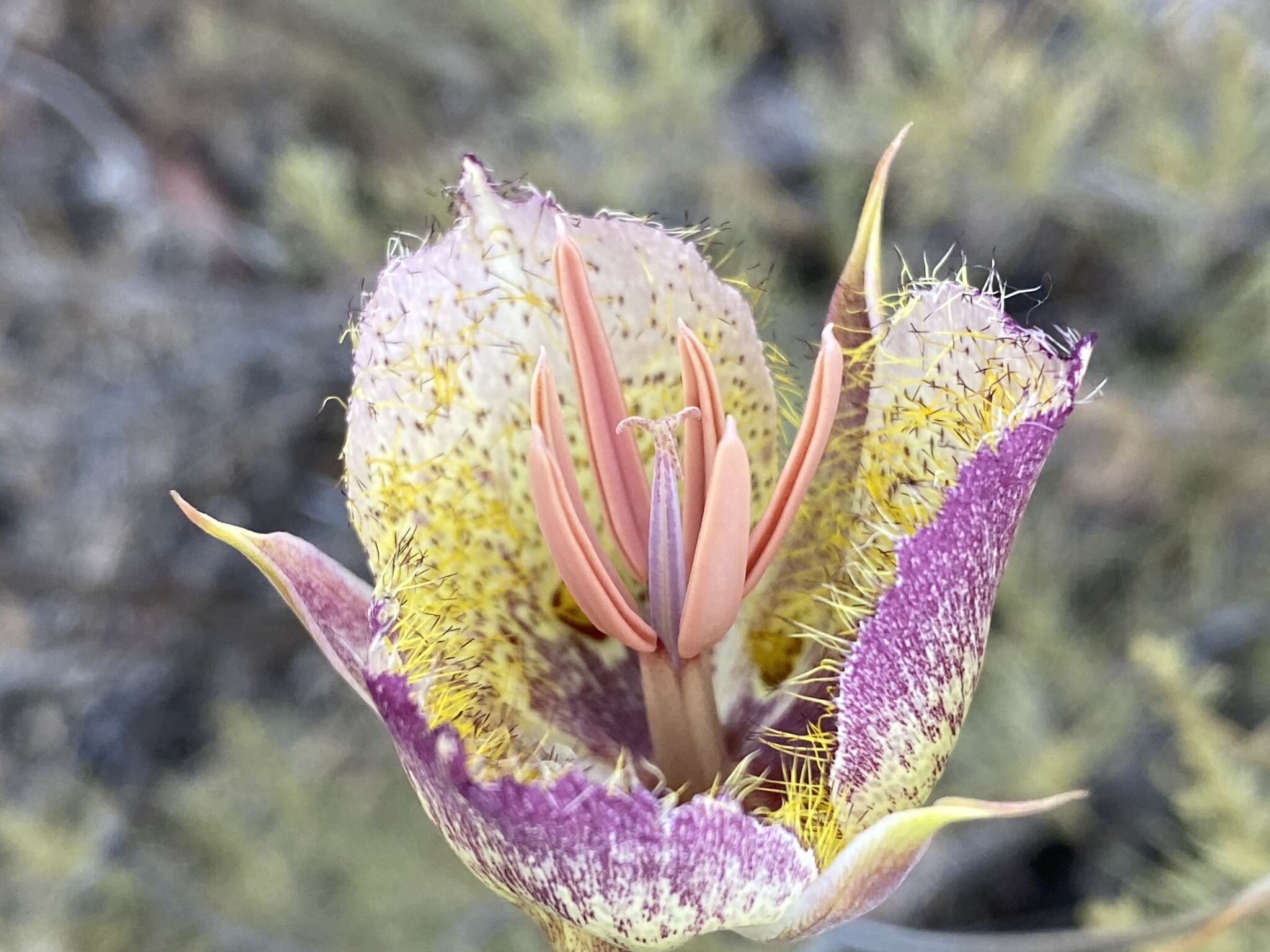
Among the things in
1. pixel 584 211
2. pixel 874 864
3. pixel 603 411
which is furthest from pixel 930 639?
pixel 584 211

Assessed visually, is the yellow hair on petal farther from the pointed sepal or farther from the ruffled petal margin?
the pointed sepal

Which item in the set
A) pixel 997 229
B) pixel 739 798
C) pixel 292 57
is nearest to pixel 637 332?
pixel 739 798

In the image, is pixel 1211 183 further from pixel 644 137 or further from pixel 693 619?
pixel 693 619

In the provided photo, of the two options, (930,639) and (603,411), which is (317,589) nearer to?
(603,411)

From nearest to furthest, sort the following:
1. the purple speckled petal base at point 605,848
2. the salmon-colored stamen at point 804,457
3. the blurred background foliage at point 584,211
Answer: the purple speckled petal base at point 605,848 → the salmon-colored stamen at point 804,457 → the blurred background foliage at point 584,211

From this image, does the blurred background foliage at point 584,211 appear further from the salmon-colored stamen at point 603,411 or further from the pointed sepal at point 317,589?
the pointed sepal at point 317,589

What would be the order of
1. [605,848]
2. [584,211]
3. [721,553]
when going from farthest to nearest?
[584,211] → [721,553] → [605,848]

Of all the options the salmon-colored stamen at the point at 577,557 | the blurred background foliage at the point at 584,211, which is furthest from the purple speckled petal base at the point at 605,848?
the blurred background foliage at the point at 584,211

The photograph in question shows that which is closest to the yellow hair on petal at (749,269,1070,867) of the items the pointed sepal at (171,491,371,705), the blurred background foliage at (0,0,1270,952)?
the pointed sepal at (171,491,371,705)
